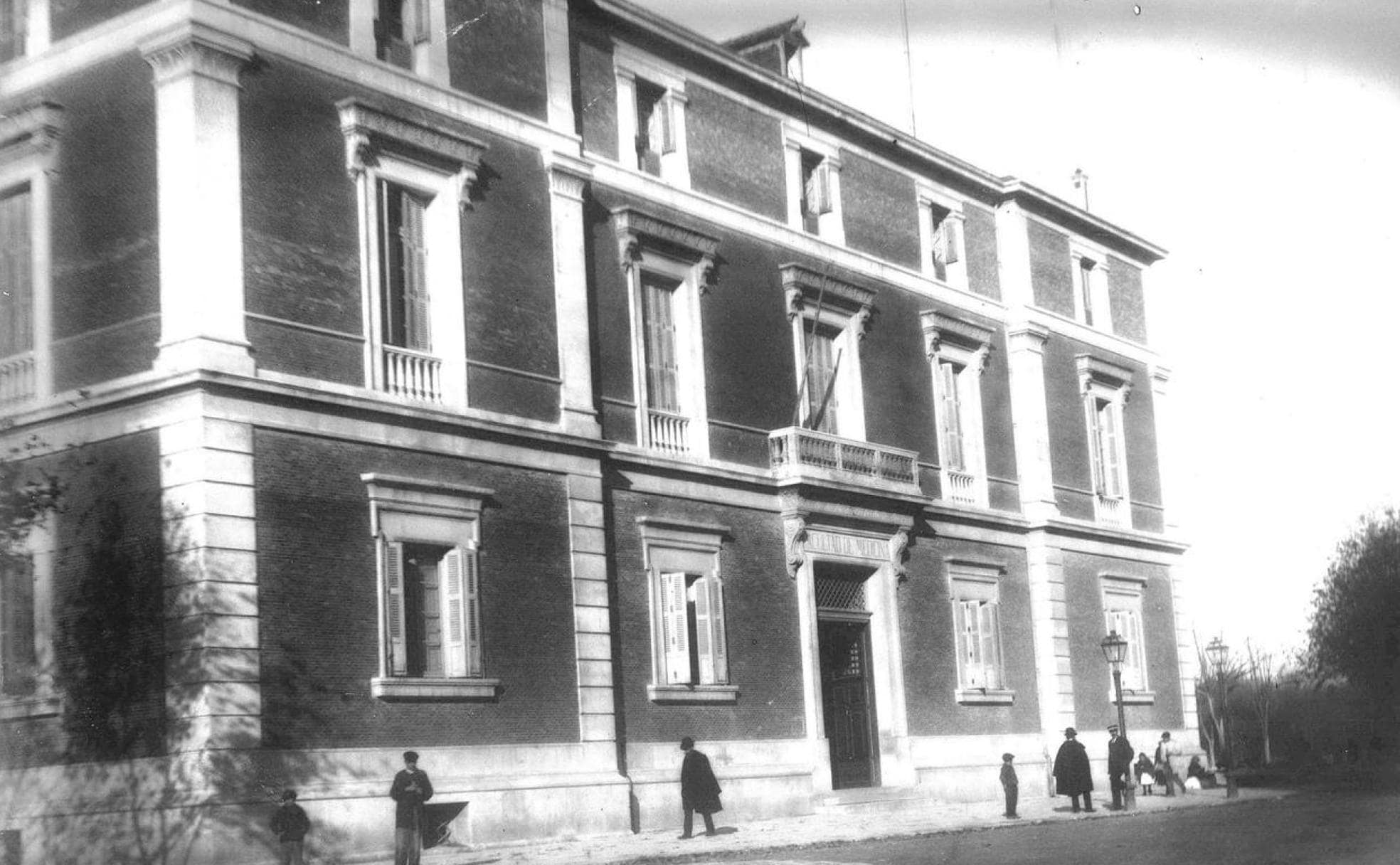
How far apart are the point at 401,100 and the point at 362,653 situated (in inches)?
280

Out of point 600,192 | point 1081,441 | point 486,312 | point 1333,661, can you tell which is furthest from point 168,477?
point 1333,661

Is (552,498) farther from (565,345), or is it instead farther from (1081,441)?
(1081,441)

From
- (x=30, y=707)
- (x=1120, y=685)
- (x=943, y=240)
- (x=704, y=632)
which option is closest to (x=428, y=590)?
(x=30, y=707)

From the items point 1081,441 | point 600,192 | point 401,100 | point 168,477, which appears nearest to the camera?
point 168,477

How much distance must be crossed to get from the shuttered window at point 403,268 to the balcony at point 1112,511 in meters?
19.7

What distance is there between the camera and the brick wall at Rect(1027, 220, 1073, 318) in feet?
122

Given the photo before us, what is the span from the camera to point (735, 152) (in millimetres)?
29453

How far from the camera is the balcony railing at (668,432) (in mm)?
26625

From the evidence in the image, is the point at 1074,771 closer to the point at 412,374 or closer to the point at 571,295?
the point at 571,295

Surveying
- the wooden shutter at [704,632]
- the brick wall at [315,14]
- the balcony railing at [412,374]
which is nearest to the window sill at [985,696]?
the wooden shutter at [704,632]

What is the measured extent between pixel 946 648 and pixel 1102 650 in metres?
6.08

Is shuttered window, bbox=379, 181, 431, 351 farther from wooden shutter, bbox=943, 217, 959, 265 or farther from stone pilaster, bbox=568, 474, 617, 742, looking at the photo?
wooden shutter, bbox=943, 217, 959, 265

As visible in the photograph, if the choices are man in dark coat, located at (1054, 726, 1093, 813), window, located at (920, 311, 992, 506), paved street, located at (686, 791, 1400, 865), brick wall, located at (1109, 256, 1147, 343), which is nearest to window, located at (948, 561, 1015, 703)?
window, located at (920, 311, 992, 506)

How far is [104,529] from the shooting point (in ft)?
65.9
